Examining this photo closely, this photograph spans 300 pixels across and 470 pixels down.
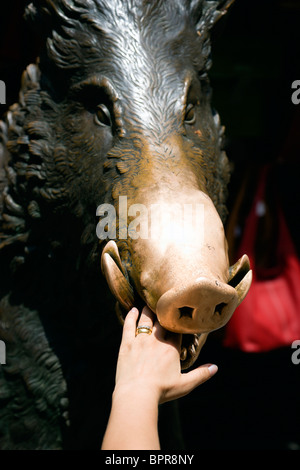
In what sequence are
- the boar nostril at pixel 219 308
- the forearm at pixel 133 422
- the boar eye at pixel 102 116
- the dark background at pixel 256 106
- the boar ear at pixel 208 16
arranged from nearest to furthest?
1. the forearm at pixel 133 422
2. the boar nostril at pixel 219 308
3. the boar eye at pixel 102 116
4. the boar ear at pixel 208 16
5. the dark background at pixel 256 106

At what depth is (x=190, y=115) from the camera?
1.30 m

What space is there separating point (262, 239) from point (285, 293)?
28cm

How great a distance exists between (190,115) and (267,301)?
136cm

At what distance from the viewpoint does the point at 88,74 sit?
4.17 feet

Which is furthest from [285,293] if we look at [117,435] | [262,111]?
[117,435]

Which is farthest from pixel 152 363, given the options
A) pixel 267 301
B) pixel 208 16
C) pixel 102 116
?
pixel 267 301

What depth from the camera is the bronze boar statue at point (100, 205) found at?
1.03 meters

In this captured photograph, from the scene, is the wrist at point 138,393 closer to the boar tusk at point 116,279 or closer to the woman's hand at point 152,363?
the woman's hand at point 152,363

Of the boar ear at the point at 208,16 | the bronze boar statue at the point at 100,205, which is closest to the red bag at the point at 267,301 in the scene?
the bronze boar statue at the point at 100,205

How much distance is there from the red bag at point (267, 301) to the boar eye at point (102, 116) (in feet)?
4.41

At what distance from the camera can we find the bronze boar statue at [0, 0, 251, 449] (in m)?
1.03

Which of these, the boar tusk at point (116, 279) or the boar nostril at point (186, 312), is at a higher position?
the boar tusk at point (116, 279)

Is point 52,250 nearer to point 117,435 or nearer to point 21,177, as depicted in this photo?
point 21,177

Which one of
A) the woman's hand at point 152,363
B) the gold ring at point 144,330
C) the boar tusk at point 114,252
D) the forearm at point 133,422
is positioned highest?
the boar tusk at point 114,252
